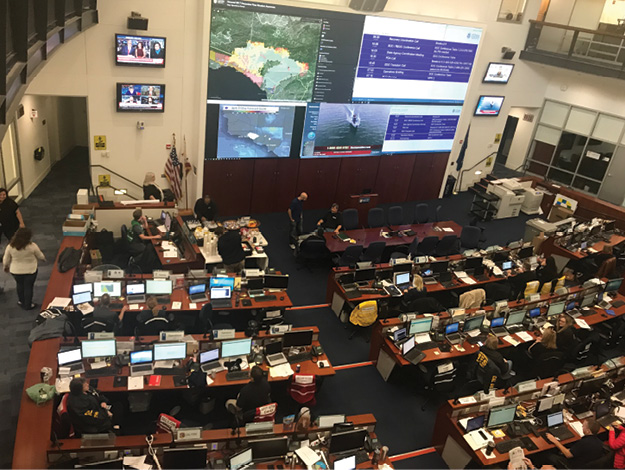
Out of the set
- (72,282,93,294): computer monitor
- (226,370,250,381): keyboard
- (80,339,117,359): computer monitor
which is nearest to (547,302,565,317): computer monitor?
(226,370,250,381): keyboard

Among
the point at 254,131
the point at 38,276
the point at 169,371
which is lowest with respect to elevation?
the point at 38,276

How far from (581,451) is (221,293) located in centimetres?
581

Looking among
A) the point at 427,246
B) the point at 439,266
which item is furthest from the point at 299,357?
the point at 427,246

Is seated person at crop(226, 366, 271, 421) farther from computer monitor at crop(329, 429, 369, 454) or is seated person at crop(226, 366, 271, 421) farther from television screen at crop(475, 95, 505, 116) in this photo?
television screen at crop(475, 95, 505, 116)

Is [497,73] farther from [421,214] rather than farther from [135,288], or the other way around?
[135,288]

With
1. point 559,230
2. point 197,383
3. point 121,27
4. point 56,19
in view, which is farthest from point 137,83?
point 559,230

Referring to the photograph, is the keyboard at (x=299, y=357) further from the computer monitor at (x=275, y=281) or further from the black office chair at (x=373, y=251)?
the black office chair at (x=373, y=251)

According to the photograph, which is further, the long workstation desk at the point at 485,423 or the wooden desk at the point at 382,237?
the wooden desk at the point at 382,237

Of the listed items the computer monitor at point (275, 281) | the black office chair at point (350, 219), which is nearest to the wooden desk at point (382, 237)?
the black office chair at point (350, 219)

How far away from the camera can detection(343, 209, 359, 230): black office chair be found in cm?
1245

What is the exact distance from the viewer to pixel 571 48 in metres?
15.2

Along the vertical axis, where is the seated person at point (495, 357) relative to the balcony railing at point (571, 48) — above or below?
below

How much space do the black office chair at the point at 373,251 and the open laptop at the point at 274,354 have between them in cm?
398

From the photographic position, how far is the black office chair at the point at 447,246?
11.9 meters
